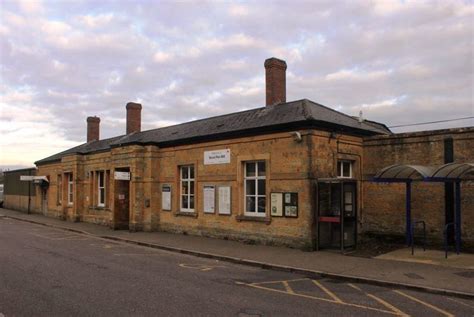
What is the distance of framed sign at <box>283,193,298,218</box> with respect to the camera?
1485 cm

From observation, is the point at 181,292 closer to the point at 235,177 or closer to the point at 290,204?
the point at 290,204

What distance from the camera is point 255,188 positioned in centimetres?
1653

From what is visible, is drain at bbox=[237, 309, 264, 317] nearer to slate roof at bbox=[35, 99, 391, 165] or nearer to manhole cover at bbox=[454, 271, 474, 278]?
manhole cover at bbox=[454, 271, 474, 278]

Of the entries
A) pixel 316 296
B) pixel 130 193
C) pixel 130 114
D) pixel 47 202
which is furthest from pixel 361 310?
pixel 47 202

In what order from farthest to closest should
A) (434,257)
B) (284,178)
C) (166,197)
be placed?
(166,197) → (284,178) → (434,257)

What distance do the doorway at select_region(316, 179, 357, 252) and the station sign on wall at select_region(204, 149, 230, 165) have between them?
4333 mm

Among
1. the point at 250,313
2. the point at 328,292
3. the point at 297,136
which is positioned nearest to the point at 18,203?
the point at 297,136

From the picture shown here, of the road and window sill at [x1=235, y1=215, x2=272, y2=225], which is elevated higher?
window sill at [x1=235, y1=215, x2=272, y2=225]

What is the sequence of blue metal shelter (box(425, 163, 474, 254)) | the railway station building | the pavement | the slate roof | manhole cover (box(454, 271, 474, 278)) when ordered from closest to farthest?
the pavement → manhole cover (box(454, 271, 474, 278)) → blue metal shelter (box(425, 163, 474, 254)) → the railway station building → the slate roof

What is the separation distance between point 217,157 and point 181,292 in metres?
9.66

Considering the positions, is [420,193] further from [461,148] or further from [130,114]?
[130,114]

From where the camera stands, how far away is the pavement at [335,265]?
942 cm

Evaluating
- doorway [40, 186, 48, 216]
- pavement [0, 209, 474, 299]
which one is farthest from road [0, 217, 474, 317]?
doorway [40, 186, 48, 216]

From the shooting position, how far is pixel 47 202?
109 feet
